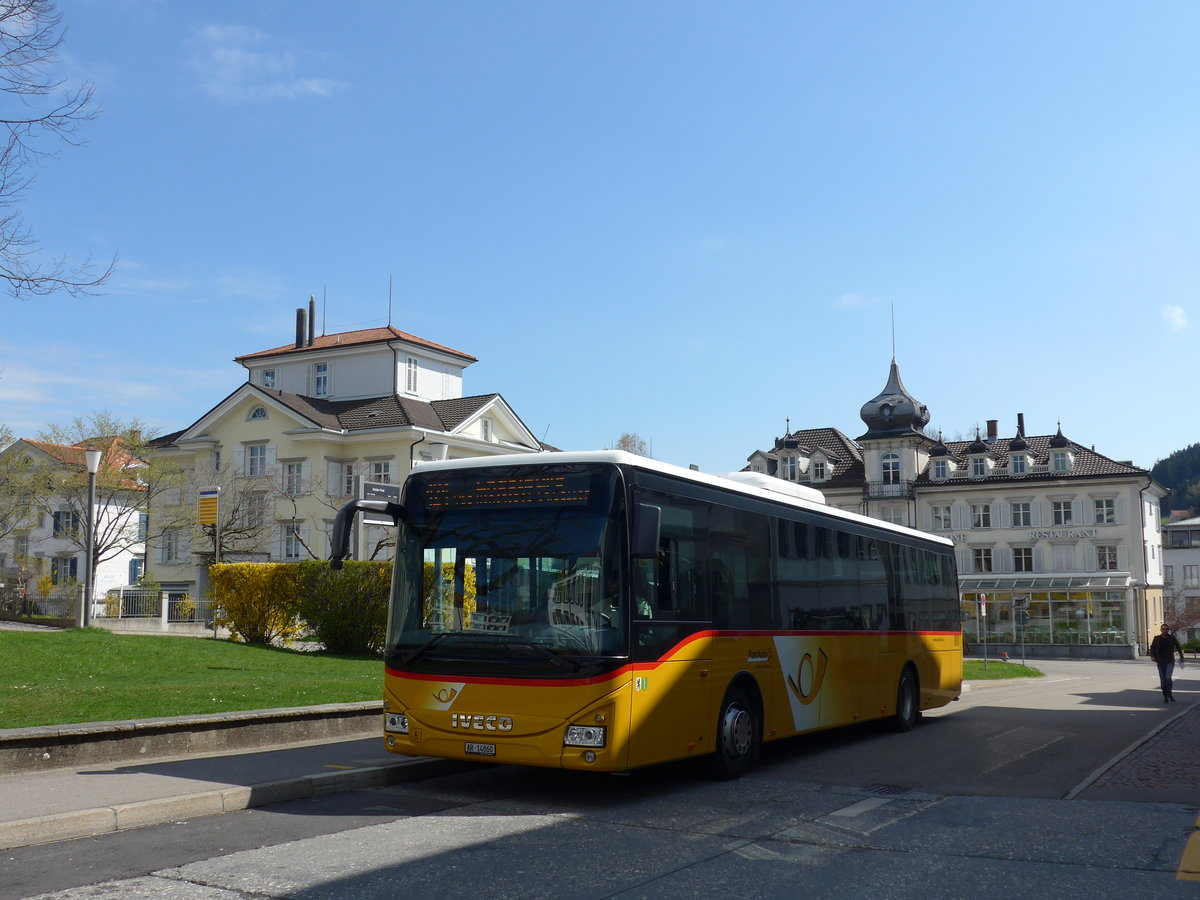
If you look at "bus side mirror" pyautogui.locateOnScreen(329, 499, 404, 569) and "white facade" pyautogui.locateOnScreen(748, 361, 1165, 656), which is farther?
"white facade" pyautogui.locateOnScreen(748, 361, 1165, 656)

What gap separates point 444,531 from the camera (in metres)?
10.6

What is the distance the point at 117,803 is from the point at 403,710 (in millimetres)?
2535

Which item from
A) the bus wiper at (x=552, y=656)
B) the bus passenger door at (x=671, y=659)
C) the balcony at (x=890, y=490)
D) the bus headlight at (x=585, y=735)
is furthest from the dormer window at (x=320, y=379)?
the bus headlight at (x=585, y=735)

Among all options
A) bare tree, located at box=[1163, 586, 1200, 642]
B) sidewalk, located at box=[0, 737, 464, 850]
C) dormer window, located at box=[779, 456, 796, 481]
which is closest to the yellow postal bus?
sidewalk, located at box=[0, 737, 464, 850]

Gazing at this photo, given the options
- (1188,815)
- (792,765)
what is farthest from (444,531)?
(1188,815)

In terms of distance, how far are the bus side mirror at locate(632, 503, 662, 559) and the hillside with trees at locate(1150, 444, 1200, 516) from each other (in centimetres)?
14953

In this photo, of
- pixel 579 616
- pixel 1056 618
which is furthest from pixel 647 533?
pixel 1056 618

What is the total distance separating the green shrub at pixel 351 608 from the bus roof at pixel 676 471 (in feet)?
44.8

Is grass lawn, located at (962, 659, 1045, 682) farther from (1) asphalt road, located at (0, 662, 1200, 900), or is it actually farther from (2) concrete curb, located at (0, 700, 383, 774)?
(2) concrete curb, located at (0, 700, 383, 774)

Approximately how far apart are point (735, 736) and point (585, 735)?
2.44 metres

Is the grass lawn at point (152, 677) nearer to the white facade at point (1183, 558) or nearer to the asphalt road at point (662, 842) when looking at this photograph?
the asphalt road at point (662, 842)

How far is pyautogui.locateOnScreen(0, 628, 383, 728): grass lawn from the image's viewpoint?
1344 centimetres

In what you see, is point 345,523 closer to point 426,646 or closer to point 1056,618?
point 426,646

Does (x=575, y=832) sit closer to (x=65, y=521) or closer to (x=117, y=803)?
(x=117, y=803)
